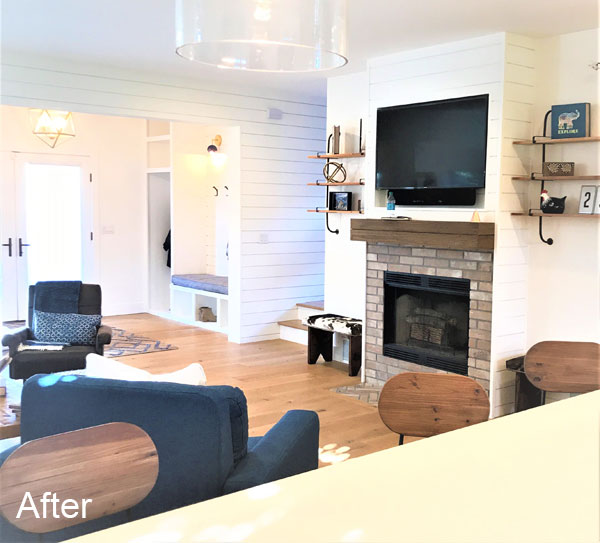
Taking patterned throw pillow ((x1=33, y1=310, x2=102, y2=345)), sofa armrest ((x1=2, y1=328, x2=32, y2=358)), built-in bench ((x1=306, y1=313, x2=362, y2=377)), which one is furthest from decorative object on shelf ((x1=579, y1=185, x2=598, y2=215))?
sofa armrest ((x1=2, y1=328, x2=32, y2=358))

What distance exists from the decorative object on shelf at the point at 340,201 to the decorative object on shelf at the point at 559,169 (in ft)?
7.09

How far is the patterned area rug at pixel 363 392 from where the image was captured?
5.41 m

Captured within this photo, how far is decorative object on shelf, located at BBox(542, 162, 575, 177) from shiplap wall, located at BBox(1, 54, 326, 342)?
11.3ft

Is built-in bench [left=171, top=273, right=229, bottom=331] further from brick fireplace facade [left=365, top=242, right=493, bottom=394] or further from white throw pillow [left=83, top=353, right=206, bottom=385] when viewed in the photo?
white throw pillow [left=83, top=353, right=206, bottom=385]

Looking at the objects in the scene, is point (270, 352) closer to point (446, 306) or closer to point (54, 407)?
point (446, 306)

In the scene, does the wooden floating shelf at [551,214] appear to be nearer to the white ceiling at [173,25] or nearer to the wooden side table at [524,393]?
the wooden side table at [524,393]

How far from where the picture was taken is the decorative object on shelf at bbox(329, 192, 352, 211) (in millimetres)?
6527

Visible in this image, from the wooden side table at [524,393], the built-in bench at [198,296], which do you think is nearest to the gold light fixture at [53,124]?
the built-in bench at [198,296]

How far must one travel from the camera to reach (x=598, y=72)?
180 inches

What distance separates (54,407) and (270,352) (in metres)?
4.58

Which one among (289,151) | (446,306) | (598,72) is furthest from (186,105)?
(598,72)

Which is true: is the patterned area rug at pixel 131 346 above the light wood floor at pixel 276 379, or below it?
above

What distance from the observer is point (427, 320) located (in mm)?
5555

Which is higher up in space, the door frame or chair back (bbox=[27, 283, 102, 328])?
the door frame
